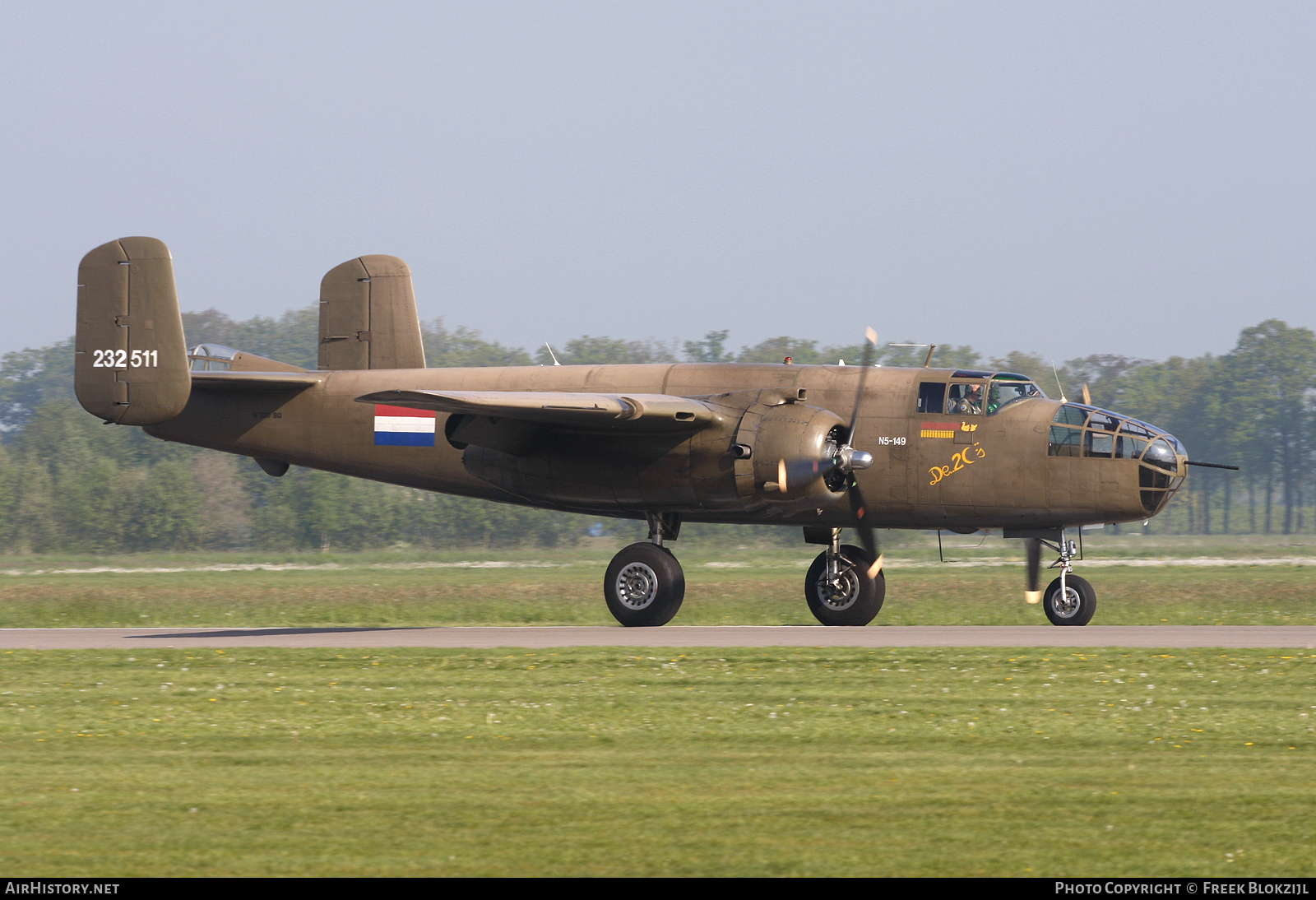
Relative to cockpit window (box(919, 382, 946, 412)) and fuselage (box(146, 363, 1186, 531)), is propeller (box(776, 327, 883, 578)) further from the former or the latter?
cockpit window (box(919, 382, 946, 412))

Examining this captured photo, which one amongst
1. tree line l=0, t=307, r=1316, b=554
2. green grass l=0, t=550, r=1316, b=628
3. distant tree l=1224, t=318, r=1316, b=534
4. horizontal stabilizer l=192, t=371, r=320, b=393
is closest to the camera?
horizontal stabilizer l=192, t=371, r=320, b=393

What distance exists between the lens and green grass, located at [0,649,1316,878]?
9031 mm

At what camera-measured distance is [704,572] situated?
46.9 m

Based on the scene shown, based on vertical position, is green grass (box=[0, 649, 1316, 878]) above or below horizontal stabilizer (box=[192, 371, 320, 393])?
below

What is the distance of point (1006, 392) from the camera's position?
25172mm

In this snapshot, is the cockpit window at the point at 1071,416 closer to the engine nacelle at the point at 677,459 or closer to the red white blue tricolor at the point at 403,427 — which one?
the engine nacelle at the point at 677,459

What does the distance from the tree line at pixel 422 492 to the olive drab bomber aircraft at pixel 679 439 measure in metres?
2.13

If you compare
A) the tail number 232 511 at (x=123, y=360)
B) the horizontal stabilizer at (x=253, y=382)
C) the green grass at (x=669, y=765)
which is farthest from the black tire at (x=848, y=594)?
the tail number 232 511 at (x=123, y=360)

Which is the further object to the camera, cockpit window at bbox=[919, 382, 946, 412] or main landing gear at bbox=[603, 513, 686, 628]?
main landing gear at bbox=[603, 513, 686, 628]

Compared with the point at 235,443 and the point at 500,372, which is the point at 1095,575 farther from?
the point at 235,443

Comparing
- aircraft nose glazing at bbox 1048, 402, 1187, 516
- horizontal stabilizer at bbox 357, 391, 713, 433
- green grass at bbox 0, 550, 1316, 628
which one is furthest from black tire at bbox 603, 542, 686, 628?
aircraft nose glazing at bbox 1048, 402, 1187, 516

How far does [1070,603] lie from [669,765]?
1489cm
